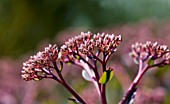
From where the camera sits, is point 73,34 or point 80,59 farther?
point 73,34

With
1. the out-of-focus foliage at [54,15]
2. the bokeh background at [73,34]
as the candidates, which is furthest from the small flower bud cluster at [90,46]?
the out-of-focus foliage at [54,15]

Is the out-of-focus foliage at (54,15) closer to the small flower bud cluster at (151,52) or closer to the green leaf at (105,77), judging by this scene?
the small flower bud cluster at (151,52)

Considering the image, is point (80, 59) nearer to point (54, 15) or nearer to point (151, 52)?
point (151, 52)

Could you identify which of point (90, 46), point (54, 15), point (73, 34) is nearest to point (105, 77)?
point (90, 46)

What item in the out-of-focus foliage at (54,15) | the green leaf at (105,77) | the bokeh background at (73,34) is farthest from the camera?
the out-of-focus foliage at (54,15)

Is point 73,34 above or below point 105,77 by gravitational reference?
above

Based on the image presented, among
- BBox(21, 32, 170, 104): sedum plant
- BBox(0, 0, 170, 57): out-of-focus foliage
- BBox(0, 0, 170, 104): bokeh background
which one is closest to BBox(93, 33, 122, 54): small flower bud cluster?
BBox(21, 32, 170, 104): sedum plant
